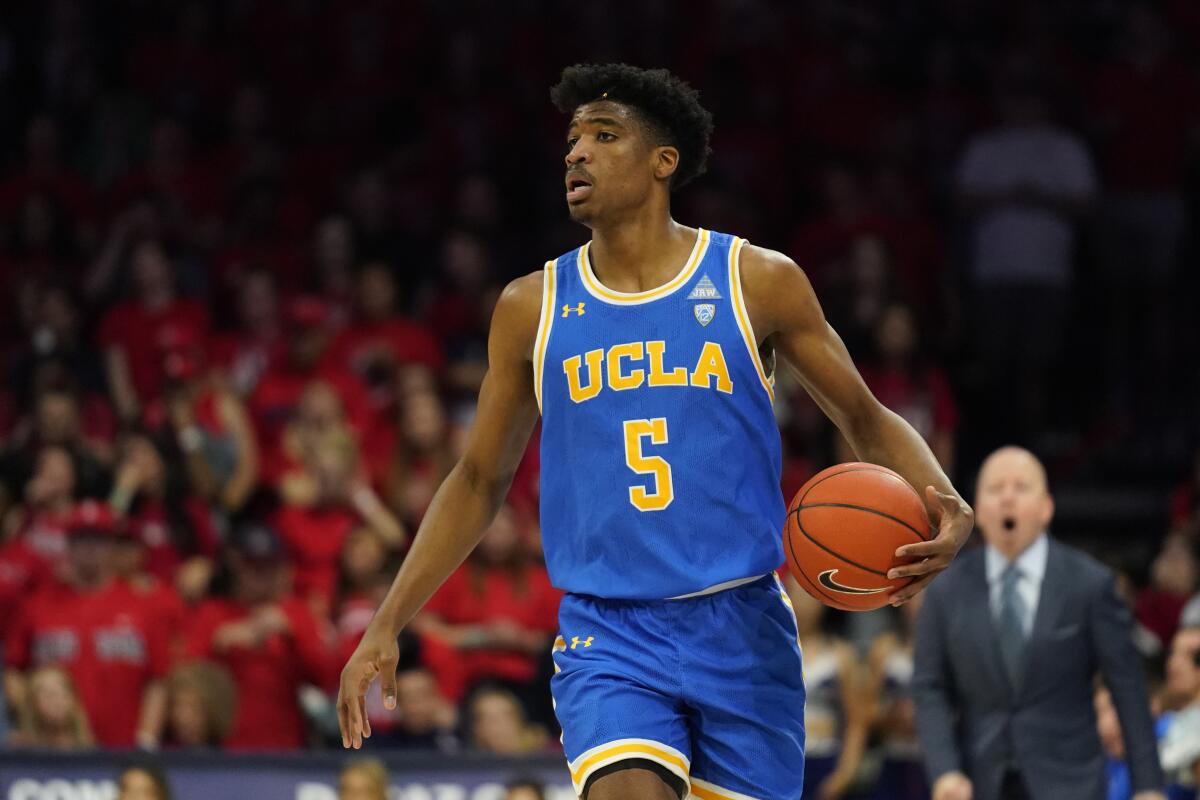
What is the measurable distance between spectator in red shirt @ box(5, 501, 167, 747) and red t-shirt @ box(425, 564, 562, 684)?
1341mm

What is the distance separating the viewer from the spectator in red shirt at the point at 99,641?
8.58 metres

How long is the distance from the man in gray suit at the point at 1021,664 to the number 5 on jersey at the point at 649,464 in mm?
2319

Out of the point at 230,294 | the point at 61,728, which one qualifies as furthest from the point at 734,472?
the point at 230,294

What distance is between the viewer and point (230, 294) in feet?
36.1

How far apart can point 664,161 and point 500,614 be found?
4.54 meters

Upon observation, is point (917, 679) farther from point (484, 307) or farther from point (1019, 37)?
point (1019, 37)

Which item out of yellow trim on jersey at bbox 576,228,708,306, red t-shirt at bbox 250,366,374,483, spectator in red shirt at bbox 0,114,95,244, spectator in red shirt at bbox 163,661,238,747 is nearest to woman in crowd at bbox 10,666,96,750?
spectator in red shirt at bbox 163,661,238,747

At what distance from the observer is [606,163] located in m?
4.53

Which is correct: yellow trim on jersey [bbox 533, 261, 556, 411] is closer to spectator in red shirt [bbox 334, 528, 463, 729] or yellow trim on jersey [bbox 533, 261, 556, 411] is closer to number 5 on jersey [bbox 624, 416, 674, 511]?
number 5 on jersey [bbox 624, 416, 674, 511]

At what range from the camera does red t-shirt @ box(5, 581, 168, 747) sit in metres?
8.59

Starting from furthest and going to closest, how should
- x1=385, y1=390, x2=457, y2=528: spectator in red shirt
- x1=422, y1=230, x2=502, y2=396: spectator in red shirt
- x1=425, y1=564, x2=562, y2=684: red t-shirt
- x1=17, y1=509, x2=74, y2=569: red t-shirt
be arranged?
x1=422, y1=230, x2=502, y2=396: spectator in red shirt, x1=385, y1=390, x2=457, y2=528: spectator in red shirt, x1=17, y1=509, x2=74, y2=569: red t-shirt, x1=425, y1=564, x2=562, y2=684: red t-shirt

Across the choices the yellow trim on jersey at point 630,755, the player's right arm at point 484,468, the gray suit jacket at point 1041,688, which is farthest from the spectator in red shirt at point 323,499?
the yellow trim on jersey at point 630,755

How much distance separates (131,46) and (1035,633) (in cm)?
848

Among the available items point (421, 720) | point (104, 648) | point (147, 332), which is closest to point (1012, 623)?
point (421, 720)
